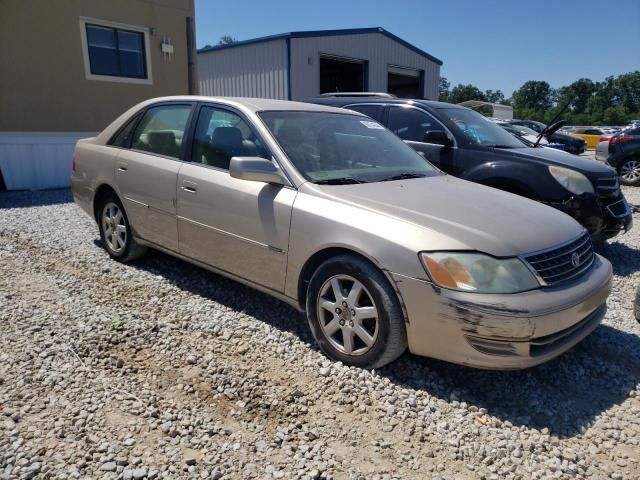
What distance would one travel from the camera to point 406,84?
24.3 metres

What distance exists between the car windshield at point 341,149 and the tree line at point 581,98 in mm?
47028

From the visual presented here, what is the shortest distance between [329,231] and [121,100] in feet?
31.4

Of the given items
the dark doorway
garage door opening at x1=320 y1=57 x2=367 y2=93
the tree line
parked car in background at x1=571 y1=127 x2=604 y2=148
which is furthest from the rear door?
the tree line

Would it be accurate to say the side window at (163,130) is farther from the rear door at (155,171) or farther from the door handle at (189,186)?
the door handle at (189,186)

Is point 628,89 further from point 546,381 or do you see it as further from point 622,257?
point 546,381

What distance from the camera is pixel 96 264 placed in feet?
16.1

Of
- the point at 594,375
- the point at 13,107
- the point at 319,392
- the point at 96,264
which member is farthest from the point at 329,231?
the point at 13,107

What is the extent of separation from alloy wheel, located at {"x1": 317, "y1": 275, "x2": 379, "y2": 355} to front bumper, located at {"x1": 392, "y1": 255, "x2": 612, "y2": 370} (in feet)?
0.87

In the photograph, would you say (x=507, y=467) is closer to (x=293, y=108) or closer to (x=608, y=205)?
(x=293, y=108)

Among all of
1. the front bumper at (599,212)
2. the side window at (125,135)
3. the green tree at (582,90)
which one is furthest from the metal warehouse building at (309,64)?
the green tree at (582,90)

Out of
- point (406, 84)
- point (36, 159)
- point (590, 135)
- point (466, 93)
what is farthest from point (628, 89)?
point (36, 159)

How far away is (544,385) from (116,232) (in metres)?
3.97

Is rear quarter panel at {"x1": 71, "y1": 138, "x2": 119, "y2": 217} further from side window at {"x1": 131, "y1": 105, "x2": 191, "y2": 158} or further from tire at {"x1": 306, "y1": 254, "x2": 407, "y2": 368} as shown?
tire at {"x1": 306, "y1": 254, "x2": 407, "y2": 368}

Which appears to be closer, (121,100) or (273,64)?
(121,100)
